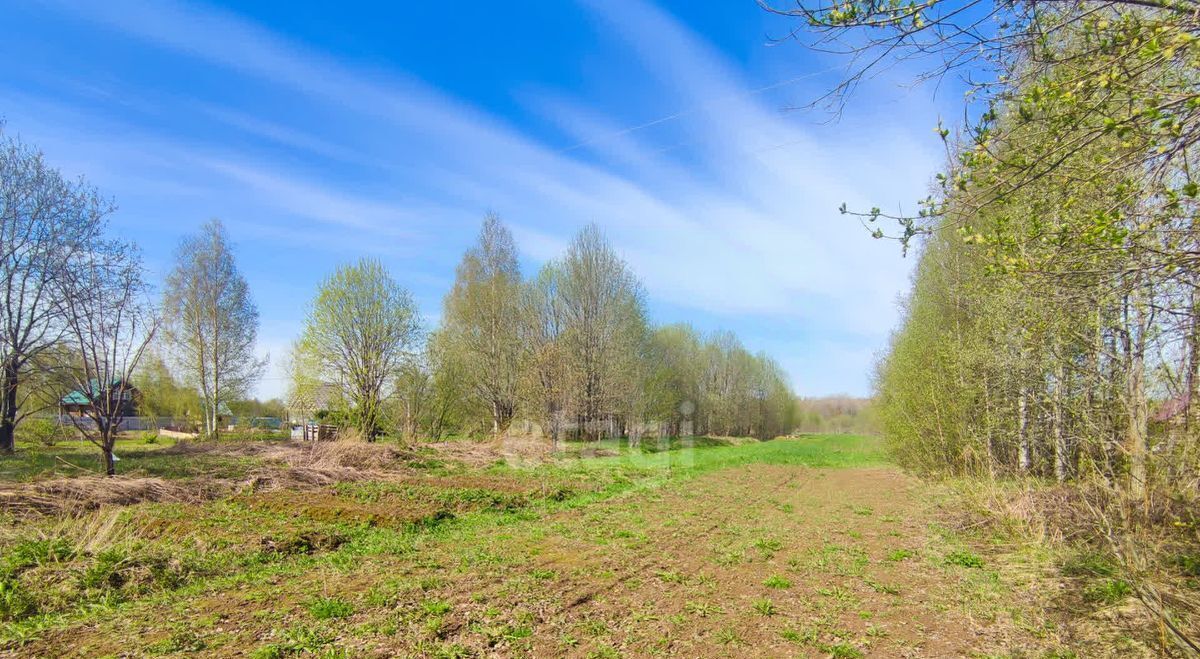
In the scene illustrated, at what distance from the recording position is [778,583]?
5.60 m

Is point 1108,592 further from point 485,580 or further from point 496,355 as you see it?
point 496,355

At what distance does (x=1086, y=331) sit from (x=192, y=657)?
30.7ft

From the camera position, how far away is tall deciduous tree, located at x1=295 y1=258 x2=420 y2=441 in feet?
72.4

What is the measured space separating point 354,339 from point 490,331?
6315mm

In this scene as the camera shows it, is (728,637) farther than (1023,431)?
No

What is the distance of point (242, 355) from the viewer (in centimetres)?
2631

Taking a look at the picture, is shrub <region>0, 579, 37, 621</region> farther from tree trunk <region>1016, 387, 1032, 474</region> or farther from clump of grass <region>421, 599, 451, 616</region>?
tree trunk <region>1016, 387, 1032, 474</region>

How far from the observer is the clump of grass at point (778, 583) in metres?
5.54

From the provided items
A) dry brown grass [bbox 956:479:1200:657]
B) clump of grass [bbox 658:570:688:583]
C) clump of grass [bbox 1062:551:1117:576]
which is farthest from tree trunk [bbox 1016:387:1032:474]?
clump of grass [bbox 658:570:688:583]

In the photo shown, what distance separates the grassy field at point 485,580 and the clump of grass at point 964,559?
0.03 meters

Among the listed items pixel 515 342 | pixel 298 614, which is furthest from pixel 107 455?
pixel 515 342

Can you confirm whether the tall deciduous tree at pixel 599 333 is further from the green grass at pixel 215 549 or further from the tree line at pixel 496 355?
the green grass at pixel 215 549

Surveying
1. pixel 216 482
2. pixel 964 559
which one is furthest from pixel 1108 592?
pixel 216 482

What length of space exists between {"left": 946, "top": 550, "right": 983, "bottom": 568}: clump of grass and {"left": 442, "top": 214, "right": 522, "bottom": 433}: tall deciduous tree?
19.5 m
